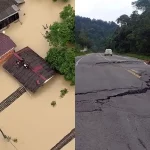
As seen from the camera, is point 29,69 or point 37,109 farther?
point 29,69

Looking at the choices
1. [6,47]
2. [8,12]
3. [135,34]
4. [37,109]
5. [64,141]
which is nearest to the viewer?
[135,34]

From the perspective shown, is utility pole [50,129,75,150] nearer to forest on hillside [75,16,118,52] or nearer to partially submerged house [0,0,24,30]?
forest on hillside [75,16,118,52]

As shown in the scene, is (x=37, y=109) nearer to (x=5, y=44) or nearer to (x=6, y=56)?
(x=6, y=56)

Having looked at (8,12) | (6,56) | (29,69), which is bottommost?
(29,69)

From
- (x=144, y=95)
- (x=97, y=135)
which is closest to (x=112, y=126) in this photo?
(x=97, y=135)

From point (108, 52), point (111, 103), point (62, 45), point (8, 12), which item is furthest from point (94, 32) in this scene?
point (8, 12)

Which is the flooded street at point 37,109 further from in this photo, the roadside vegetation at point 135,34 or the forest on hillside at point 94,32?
the roadside vegetation at point 135,34

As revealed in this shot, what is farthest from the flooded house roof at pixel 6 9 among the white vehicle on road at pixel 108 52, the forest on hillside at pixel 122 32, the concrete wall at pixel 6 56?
the white vehicle on road at pixel 108 52
